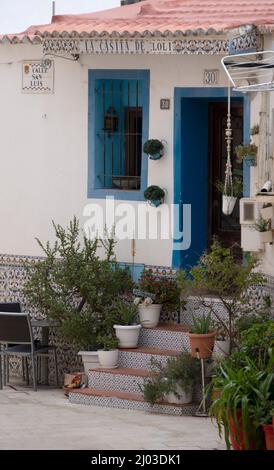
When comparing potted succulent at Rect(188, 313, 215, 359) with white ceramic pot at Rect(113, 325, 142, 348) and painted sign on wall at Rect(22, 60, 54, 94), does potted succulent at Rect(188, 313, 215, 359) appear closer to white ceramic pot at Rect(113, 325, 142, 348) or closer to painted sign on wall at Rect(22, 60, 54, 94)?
white ceramic pot at Rect(113, 325, 142, 348)

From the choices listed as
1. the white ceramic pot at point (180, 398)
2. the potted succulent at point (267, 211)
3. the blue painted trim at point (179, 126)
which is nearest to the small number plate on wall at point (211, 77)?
the blue painted trim at point (179, 126)

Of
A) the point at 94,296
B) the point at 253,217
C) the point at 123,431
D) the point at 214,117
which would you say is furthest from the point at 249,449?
the point at 214,117

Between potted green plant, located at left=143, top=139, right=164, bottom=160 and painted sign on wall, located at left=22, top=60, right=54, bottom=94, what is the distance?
1.85 m

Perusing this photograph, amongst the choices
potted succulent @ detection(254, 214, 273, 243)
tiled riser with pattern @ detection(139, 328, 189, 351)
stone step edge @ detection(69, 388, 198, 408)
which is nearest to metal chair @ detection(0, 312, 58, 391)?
stone step edge @ detection(69, 388, 198, 408)

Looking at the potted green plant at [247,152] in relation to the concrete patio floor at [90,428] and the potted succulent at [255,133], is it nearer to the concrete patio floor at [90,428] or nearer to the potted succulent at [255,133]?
the potted succulent at [255,133]

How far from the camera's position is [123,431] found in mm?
17344

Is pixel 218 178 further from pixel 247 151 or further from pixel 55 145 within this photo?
pixel 55 145

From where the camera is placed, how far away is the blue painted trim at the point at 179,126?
763 inches

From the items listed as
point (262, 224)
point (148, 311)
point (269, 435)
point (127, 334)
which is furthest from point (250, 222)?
point (269, 435)

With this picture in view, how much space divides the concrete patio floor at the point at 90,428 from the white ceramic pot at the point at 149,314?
4.79 feet

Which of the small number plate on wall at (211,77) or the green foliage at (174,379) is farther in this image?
the small number plate on wall at (211,77)

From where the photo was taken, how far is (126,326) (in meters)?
19.5

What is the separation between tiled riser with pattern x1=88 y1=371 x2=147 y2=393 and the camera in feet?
62.4

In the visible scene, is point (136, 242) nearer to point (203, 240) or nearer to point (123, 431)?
point (203, 240)
